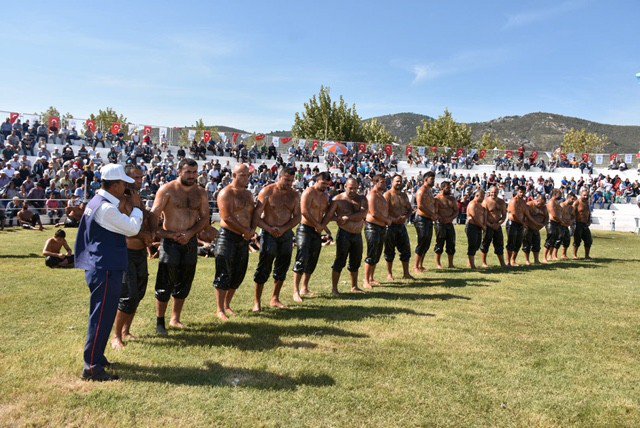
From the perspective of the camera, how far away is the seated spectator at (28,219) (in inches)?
709

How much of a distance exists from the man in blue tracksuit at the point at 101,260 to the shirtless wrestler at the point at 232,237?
241 centimetres

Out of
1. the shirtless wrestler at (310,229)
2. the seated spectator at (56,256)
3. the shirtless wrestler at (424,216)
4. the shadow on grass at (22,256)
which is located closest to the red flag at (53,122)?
the shadow on grass at (22,256)

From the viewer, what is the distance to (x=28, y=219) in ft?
59.9

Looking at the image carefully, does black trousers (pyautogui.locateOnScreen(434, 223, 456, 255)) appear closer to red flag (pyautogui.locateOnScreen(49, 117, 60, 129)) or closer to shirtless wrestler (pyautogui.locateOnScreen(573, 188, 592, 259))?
shirtless wrestler (pyautogui.locateOnScreen(573, 188, 592, 259))

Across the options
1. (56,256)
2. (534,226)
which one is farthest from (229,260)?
(534,226)

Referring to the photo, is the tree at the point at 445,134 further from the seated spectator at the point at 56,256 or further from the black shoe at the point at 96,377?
the black shoe at the point at 96,377

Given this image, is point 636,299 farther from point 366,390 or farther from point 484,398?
point 366,390

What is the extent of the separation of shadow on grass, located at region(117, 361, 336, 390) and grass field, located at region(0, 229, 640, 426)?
21mm

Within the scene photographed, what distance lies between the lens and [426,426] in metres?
3.85

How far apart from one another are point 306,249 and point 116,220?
450 cm

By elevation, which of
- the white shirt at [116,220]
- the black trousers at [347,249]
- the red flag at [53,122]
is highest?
the red flag at [53,122]

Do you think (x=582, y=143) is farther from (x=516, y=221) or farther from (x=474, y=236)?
(x=474, y=236)

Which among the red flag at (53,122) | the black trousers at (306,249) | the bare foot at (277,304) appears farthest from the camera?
the red flag at (53,122)

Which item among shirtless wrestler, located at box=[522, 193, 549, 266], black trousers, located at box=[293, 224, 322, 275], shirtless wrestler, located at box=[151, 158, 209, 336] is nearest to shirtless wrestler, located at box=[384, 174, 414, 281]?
black trousers, located at box=[293, 224, 322, 275]
